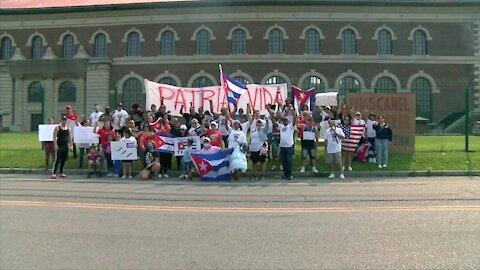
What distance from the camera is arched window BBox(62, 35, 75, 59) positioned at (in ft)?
150

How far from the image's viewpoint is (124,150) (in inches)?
582

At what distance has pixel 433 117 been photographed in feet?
139

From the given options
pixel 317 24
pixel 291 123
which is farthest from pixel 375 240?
pixel 317 24

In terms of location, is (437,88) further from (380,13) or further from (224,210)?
(224,210)

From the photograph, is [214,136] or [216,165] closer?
[216,165]

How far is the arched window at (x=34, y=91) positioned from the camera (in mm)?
44906

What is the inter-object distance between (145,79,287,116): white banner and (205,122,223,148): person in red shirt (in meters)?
5.82

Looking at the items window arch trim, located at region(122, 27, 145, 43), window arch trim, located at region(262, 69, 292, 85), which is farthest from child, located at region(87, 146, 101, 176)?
window arch trim, located at region(122, 27, 145, 43)

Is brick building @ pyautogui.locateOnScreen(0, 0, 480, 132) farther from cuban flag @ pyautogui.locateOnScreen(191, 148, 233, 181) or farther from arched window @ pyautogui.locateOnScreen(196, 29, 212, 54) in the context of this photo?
cuban flag @ pyautogui.locateOnScreen(191, 148, 233, 181)

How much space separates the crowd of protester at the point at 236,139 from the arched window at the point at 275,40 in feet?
88.5

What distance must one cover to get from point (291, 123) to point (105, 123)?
21.1 ft

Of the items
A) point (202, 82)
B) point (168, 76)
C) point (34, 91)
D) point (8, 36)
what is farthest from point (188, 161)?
point (8, 36)

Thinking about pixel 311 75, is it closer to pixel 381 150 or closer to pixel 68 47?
pixel 68 47

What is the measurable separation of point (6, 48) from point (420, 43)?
1671 inches
